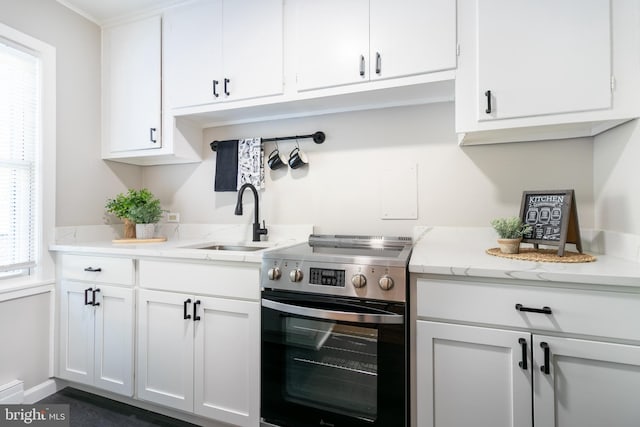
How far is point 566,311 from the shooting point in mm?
1057

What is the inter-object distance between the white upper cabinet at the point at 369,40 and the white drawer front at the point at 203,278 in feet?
3.38

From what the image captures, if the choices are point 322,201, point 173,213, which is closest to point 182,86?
point 173,213

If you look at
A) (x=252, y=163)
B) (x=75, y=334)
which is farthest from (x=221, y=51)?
(x=75, y=334)

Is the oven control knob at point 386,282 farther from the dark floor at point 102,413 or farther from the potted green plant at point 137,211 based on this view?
the potted green plant at point 137,211

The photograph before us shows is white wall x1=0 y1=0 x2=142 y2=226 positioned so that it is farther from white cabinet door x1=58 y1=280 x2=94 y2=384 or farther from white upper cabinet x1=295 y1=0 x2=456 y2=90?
white upper cabinet x1=295 y1=0 x2=456 y2=90

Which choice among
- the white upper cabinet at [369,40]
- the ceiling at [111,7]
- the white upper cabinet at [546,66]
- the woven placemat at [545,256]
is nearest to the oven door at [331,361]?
the woven placemat at [545,256]

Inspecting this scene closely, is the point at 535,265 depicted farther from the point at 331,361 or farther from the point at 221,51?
the point at 221,51

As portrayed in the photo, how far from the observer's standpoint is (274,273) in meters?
1.41

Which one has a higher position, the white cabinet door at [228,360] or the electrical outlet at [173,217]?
the electrical outlet at [173,217]

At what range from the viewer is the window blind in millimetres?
1784

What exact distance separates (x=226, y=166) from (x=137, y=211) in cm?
68

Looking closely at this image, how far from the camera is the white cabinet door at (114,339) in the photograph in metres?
1.73

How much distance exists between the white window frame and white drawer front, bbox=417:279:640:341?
2.21m

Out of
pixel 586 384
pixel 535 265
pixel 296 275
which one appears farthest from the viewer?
pixel 296 275
